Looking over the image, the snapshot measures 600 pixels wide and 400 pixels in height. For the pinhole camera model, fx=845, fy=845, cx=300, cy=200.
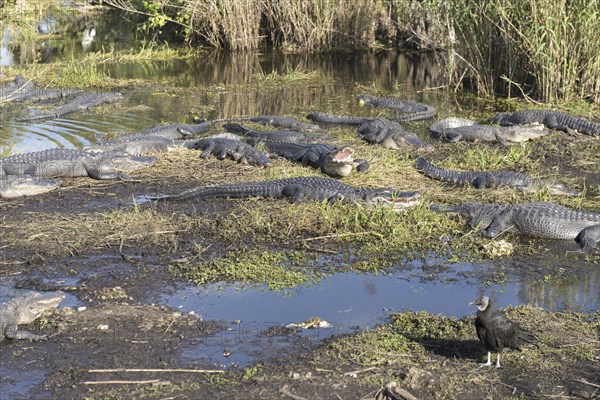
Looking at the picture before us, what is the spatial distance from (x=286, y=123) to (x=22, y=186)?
13.7ft

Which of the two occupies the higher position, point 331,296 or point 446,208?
point 446,208

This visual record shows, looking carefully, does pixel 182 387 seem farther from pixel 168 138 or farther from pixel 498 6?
pixel 498 6

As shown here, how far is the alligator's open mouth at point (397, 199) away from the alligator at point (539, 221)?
43 centimetres

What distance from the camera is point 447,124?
1096 centimetres

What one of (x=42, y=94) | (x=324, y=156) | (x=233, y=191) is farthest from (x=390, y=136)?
(x=42, y=94)

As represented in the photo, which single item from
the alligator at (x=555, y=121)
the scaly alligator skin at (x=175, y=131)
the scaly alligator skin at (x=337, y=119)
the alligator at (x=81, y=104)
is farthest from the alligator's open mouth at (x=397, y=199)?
the alligator at (x=81, y=104)

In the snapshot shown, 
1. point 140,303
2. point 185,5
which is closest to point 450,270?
point 140,303

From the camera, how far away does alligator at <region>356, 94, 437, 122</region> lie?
38.3 feet

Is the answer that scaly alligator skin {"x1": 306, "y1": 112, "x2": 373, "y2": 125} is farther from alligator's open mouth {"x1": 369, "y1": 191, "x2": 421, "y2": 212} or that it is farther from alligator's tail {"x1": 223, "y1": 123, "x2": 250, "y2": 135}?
alligator's open mouth {"x1": 369, "y1": 191, "x2": 421, "y2": 212}

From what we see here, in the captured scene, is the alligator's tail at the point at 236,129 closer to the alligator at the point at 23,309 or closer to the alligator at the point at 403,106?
the alligator at the point at 403,106

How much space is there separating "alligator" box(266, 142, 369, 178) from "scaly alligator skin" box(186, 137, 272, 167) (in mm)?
331

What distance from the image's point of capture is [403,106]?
1241 cm

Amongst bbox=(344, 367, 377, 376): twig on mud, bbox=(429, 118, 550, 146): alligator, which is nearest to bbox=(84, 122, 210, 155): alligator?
bbox=(429, 118, 550, 146): alligator

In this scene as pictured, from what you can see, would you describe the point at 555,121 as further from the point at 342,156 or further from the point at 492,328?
the point at 492,328
